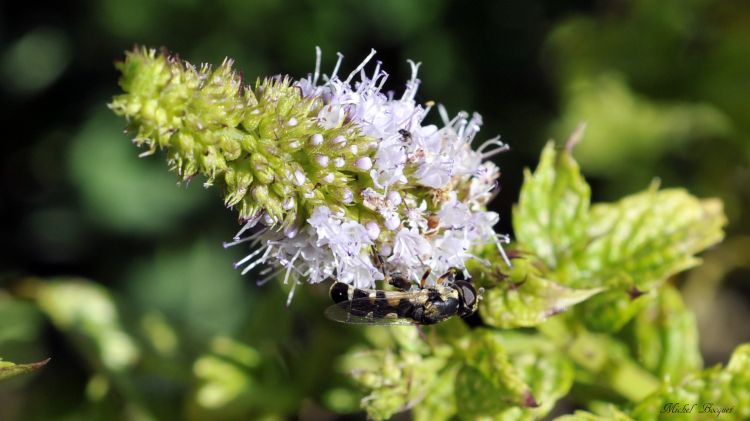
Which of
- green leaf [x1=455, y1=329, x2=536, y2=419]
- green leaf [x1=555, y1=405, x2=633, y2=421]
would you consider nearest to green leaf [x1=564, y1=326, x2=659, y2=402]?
green leaf [x1=555, y1=405, x2=633, y2=421]

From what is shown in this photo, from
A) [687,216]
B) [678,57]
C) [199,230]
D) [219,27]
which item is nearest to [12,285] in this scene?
[199,230]

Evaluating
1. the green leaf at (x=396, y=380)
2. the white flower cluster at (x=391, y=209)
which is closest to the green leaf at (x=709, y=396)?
the green leaf at (x=396, y=380)

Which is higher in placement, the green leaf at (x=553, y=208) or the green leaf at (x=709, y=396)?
the green leaf at (x=553, y=208)

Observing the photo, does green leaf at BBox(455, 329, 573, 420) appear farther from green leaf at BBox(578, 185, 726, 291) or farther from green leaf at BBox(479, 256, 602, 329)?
green leaf at BBox(578, 185, 726, 291)

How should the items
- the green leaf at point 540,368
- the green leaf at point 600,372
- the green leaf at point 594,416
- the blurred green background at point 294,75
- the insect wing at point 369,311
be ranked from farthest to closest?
the blurred green background at point 294,75 < the green leaf at point 600,372 < the green leaf at point 540,368 < the green leaf at point 594,416 < the insect wing at point 369,311

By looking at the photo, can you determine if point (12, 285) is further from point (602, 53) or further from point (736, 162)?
point (736, 162)

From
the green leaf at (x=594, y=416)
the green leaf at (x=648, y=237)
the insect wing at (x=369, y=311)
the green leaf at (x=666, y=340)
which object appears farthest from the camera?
the green leaf at (x=666, y=340)

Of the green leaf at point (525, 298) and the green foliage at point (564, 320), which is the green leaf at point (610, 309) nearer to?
the green foliage at point (564, 320)
